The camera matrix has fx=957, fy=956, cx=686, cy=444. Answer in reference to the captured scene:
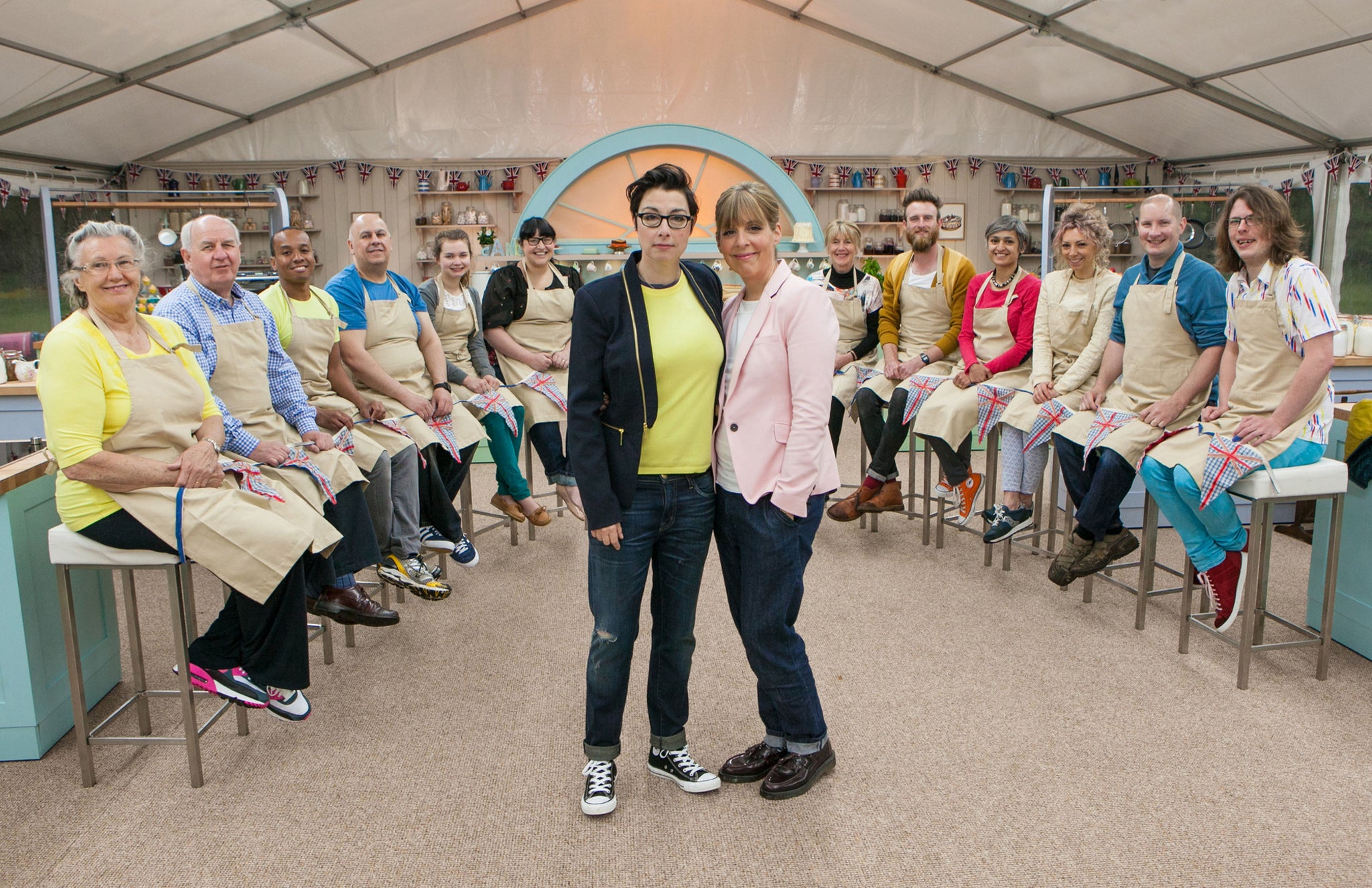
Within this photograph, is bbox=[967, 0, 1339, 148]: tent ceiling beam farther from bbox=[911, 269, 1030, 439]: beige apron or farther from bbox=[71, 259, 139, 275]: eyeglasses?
bbox=[71, 259, 139, 275]: eyeglasses

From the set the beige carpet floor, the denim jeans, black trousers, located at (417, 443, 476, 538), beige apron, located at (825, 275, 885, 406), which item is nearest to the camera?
the beige carpet floor

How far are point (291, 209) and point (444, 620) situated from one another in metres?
8.30

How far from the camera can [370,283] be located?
3.90 meters

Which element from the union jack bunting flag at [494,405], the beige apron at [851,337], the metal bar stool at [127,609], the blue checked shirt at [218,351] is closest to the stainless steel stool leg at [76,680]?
the metal bar stool at [127,609]

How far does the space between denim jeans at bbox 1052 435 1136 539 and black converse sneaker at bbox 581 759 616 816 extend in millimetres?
2062

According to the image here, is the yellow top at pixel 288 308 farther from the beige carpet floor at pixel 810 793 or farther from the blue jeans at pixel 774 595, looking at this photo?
the blue jeans at pixel 774 595

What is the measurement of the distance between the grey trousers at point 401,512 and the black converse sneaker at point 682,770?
1594mm

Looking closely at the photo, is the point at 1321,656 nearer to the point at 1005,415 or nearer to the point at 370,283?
the point at 1005,415

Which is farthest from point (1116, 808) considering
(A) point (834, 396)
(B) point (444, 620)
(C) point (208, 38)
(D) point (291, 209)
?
(D) point (291, 209)

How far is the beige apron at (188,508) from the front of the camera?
2.41 meters

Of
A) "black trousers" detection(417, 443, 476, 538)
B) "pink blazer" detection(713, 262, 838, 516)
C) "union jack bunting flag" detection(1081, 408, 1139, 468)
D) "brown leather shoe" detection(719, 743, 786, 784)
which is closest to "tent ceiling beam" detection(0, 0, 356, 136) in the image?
"black trousers" detection(417, 443, 476, 538)

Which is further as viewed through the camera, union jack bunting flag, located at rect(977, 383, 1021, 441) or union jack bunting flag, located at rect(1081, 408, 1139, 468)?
union jack bunting flag, located at rect(977, 383, 1021, 441)

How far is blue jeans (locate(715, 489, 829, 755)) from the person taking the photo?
7.05 ft

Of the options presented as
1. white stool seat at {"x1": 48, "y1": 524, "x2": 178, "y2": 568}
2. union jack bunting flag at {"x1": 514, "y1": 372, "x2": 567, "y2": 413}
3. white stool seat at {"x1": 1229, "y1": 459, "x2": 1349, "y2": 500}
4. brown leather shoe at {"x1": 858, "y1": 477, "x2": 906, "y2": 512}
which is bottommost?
brown leather shoe at {"x1": 858, "y1": 477, "x2": 906, "y2": 512}
